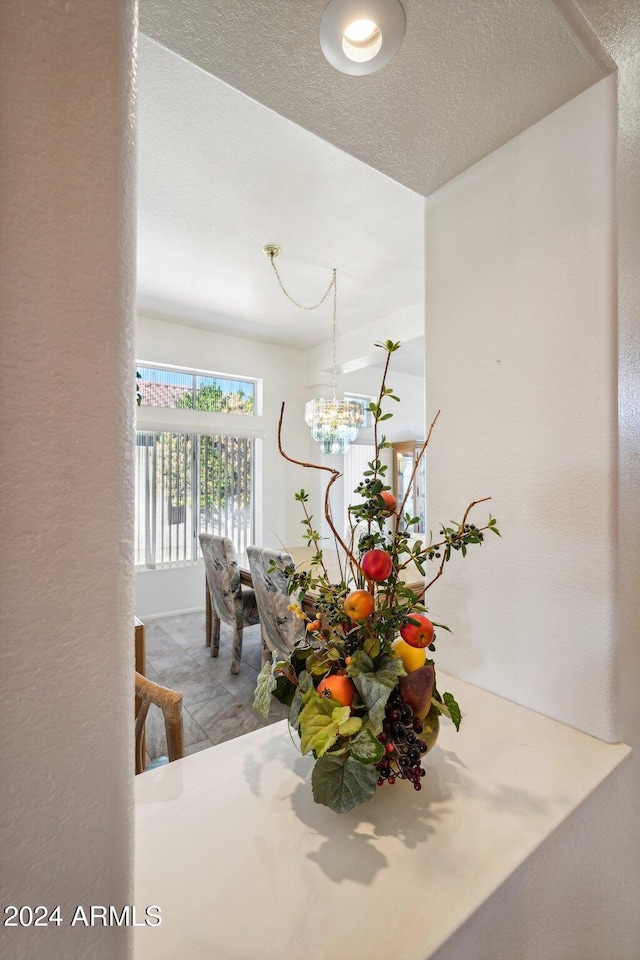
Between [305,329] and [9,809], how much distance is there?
14.5 ft

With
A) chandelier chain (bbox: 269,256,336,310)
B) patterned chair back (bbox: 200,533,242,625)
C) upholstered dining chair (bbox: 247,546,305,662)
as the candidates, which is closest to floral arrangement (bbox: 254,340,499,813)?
upholstered dining chair (bbox: 247,546,305,662)

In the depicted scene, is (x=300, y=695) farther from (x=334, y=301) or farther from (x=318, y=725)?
(x=334, y=301)

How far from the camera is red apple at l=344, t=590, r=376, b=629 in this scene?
2.18 ft

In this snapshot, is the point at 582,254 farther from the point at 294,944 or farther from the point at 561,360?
the point at 294,944

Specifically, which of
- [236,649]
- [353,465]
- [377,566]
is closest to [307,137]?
[377,566]

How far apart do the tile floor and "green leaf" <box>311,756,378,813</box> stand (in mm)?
1710

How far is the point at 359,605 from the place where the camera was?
0.66 meters

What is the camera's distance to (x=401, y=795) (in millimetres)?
702

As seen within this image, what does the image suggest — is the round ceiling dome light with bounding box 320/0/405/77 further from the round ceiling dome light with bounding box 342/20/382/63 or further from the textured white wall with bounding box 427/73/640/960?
the textured white wall with bounding box 427/73/640/960

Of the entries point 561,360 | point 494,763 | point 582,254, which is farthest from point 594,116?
point 494,763

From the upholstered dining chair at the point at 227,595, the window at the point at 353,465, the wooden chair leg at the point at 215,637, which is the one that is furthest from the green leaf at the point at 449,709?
the window at the point at 353,465

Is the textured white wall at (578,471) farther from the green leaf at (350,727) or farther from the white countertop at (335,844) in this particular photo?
the green leaf at (350,727)

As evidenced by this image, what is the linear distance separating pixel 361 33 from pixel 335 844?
1.23 meters

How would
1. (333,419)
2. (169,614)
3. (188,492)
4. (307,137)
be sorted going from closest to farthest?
(307,137) < (333,419) < (169,614) < (188,492)
